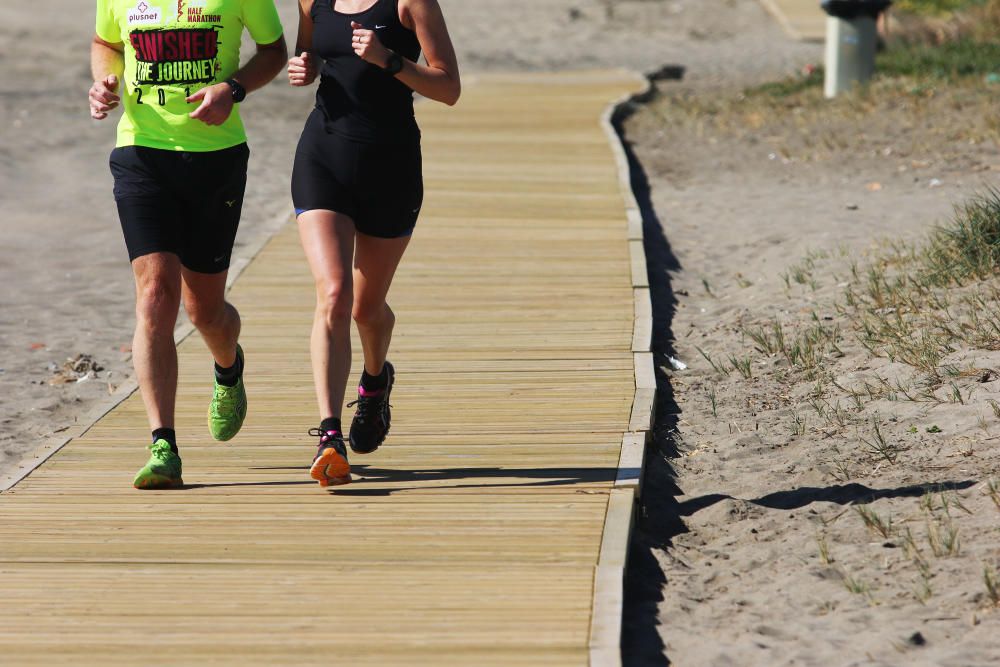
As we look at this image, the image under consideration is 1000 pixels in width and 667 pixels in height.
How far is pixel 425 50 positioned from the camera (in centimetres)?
516

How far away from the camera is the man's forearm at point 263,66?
17.2ft

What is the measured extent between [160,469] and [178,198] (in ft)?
3.33

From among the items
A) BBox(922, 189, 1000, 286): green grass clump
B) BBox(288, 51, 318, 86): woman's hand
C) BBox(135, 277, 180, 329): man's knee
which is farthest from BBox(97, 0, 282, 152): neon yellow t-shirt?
BBox(922, 189, 1000, 286): green grass clump

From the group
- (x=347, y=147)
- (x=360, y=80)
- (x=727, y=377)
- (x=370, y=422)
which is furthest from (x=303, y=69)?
(x=727, y=377)

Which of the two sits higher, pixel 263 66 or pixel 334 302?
pixel 263 66

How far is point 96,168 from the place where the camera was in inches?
580

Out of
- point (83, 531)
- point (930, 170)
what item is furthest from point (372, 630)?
point (930, 170)

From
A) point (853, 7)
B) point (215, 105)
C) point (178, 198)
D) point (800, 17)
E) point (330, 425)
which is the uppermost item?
point (215, 105)

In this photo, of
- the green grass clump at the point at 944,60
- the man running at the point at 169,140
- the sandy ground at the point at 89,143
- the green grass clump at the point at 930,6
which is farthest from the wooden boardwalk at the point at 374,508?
the green grass clump at the point at 930,6

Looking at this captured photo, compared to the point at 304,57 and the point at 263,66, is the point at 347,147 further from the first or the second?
the point at 263,66

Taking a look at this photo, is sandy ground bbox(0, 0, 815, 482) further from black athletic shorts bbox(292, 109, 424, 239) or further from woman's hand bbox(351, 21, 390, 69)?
woman's hand bbox(351, 21, 390, 69)

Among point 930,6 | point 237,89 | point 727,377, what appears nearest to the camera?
point 237,89

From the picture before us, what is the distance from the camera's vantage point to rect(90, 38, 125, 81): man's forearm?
5.30 meters

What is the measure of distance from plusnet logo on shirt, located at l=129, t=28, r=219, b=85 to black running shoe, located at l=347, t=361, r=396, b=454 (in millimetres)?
1366
